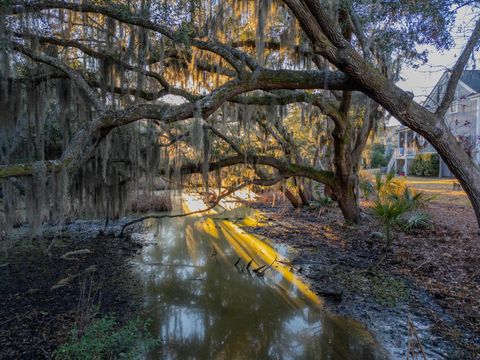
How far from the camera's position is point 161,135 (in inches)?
338

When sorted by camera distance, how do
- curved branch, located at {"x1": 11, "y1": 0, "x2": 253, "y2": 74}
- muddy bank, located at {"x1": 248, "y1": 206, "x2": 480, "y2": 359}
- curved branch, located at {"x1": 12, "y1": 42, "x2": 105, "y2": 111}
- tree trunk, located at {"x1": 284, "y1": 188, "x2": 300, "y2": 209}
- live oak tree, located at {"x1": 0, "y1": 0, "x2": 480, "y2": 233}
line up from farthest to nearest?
tree trunk, located at {"x1": 284, "y1": 188, "x2": 300, "y2": 209} → curved branch, located at {"x1": 12, "y1": 42, "x2": 105, "y2": 111} → curved branch, located at {"x1": 11, "y1": 0, "x2": 253, "y2": 74} → live oak tree, located at {"x1": 0, "y1": 0, "x2": 480, "y2": 233} → muddy bank, located at {"x1": 248, "y1": 206, "x2": 480, "y2": 359}

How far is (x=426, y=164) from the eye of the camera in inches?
811

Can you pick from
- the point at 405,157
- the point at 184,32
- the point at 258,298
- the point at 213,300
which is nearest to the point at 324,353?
the point at 258,298

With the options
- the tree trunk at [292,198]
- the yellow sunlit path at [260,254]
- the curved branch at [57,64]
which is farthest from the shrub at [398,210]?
the curved branch at [57,64]

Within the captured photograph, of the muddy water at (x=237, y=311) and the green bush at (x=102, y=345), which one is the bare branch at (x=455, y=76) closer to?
the muddy water at (x=237, y=311)

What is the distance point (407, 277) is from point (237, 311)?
3070 mm

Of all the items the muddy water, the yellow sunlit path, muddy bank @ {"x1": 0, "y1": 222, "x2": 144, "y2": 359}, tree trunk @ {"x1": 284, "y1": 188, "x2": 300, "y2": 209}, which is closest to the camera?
the muddy water

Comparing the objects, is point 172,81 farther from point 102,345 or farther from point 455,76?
point 102,345

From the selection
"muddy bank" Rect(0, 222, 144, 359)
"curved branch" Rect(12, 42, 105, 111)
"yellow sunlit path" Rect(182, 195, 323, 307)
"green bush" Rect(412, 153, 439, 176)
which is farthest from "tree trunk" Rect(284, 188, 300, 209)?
"green bush" Rect(412, 153, 439, 176)

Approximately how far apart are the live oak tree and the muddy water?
2111mm

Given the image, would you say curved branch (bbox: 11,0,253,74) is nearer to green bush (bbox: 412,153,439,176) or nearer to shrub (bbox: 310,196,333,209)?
shrub (bbox: 310,196,333,209)

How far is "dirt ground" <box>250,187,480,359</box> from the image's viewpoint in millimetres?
4129

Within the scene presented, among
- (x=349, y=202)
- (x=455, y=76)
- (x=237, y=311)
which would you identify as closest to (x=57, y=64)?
(x=237, y=311)

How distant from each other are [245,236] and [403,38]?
664 cm
